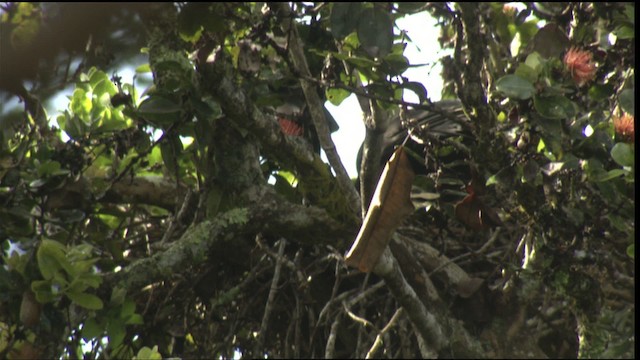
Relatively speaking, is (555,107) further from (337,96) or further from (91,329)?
(91,329)

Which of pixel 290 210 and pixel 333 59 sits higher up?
pixel 333 59

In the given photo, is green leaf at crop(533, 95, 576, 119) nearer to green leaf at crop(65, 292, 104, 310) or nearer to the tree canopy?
the tree canopy

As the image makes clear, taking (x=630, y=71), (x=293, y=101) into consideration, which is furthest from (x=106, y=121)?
(x=630, y=71)

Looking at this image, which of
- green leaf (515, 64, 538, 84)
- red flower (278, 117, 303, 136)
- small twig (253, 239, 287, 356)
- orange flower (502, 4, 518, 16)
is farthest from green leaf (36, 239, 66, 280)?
orange flower (502, 4, 518, 16)

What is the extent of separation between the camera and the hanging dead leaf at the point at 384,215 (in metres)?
2.30

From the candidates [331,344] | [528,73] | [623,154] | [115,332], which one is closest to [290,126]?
[331,344]

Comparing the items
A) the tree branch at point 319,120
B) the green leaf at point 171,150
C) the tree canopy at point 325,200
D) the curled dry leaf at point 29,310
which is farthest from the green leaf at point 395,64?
the curled dry leaf at point 29,310

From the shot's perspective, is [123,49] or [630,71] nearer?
[123,49]

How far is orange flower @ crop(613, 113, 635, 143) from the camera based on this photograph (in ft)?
7.90

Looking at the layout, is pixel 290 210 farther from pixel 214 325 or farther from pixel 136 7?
pixel 136 7

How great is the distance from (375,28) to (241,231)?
2.56 ft

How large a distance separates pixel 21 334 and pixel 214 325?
109cm

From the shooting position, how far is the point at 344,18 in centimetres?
222

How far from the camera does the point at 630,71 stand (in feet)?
8.50
